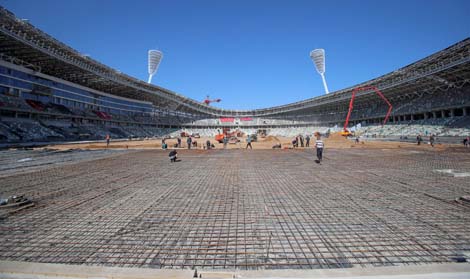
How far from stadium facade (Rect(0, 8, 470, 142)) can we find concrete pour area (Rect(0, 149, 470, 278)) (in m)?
39.0

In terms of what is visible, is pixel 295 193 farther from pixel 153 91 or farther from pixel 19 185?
pixel 153 91

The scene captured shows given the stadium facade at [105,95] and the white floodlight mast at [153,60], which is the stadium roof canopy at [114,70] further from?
the white floodlight mast at [153,60]

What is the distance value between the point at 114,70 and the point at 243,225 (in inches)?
2430

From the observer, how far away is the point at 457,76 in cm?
4022

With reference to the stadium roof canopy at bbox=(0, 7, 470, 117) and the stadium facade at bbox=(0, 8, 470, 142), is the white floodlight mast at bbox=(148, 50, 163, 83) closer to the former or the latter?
the stadium facade at bbox=(0, 8, 470, 142)

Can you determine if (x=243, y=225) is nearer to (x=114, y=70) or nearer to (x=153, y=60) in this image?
(x=114, y=70)

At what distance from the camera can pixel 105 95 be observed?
216 feet

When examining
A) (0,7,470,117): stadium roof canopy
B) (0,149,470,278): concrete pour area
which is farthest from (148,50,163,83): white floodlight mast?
(0,149,470,278): concrete pour area

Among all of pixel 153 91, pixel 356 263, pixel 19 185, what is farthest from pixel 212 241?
pixel 153 91

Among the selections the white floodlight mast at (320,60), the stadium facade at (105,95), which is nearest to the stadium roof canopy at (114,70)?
the stadium facade at (105,95)

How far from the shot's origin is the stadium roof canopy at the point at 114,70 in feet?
109

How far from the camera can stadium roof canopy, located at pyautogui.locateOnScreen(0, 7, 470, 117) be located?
3316 cm

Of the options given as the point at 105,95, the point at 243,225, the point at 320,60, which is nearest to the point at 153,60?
the point at 105,95

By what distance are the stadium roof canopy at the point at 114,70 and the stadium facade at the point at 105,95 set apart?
0.12 meters
